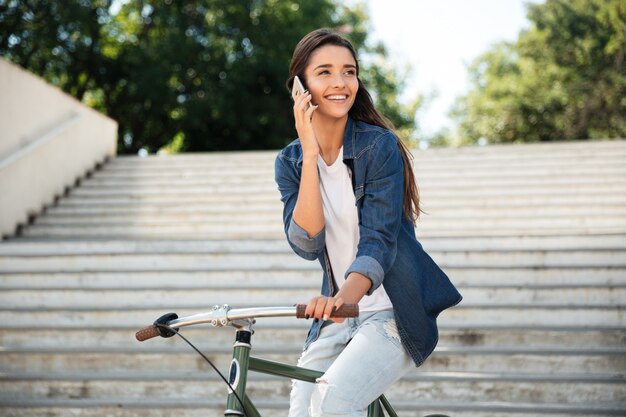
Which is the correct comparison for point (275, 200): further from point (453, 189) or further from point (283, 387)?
point (283, 387)

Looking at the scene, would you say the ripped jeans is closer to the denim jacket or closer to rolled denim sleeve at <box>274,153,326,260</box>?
the denim jacket

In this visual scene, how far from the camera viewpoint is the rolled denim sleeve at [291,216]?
7.88 ft

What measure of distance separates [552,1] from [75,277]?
22741 millimetres

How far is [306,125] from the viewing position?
241 cm

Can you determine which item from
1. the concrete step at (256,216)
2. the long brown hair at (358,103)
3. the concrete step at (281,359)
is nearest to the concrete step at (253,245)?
the concrete step at (256,216)

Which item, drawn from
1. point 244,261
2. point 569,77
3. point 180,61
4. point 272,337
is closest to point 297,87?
point 272,337

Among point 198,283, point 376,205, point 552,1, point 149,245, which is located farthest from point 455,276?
point 552,1

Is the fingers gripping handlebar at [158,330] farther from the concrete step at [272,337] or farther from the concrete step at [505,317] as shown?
the concrete step at [505,317]

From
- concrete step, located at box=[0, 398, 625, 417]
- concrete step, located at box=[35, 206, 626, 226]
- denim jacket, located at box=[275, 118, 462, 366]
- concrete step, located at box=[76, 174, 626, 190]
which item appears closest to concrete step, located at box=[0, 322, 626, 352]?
concrete step, located at box=[0, 398, 625, 417]

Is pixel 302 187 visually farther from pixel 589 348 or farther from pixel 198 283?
pixel 198 283

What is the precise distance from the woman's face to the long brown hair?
0.02m

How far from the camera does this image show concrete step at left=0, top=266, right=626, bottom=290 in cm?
655

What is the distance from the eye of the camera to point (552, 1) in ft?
87.1

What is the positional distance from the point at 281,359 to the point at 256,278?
1206 millimetres
